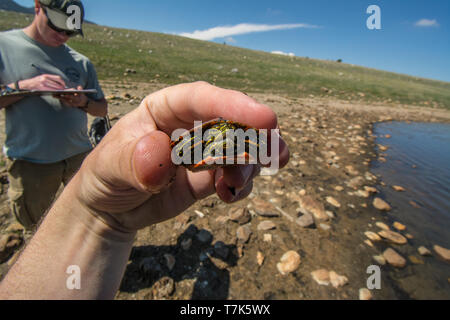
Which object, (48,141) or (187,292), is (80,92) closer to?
(48,141)

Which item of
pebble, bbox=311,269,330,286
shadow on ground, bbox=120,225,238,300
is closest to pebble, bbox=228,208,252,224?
shadow on ground, bbox=120,225,238,300

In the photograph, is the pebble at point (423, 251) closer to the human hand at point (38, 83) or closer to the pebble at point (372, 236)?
the pebble at point (372, 236)

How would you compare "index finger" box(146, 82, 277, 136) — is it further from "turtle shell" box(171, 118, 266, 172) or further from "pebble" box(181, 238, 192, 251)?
"pebble" box(181, 238, 192, 251)

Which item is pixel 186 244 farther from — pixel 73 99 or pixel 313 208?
pixel 73 99

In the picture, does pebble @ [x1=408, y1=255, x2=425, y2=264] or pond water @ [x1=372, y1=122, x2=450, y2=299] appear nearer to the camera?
pond water @ [x1=372, y1=122, x2=450, y2=299]

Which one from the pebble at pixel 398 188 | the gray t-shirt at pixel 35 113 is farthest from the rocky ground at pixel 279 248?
the gray t-shirt at pixel 35 113

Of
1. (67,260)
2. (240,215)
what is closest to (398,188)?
(240,215)
